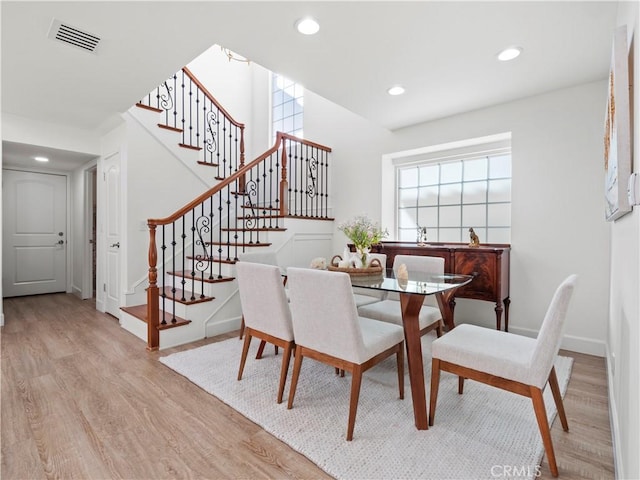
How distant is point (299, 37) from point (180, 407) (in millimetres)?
2514

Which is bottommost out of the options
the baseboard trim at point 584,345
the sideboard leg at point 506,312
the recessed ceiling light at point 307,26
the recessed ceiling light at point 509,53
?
the baseboard trim at point 584,345

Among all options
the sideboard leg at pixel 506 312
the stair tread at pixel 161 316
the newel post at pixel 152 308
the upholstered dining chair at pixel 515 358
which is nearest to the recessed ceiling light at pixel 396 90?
the upholstered dining chair at pixel 515 358

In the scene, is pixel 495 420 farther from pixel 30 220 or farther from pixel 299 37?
pixel 30 220

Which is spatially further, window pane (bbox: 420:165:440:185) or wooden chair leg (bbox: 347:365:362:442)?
window pane (bbox: 420:165:440:185)

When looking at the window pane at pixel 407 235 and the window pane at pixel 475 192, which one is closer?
the window pane at pixel 475 192

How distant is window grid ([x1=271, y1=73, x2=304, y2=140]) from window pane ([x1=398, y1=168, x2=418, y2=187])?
1863mm

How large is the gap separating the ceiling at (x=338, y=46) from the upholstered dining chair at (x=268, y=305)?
155 cm

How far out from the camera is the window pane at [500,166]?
3.53 m

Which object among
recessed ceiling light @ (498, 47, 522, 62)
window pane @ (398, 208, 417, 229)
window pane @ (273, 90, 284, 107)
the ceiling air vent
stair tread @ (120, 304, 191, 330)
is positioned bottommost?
stair tread @ (120, 304, 191, 330)

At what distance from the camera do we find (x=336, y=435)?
172cm

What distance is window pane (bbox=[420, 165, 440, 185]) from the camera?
4043 millimetres

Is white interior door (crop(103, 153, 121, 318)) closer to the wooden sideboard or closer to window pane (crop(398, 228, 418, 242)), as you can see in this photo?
window pane (crop(398, 228, 418, 242))

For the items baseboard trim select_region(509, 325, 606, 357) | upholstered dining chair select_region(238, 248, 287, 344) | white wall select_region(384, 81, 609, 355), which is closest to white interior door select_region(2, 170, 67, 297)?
upholstered dining chair select_region(238, 248, 287, 344)

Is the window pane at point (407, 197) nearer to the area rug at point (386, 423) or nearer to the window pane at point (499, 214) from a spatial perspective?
the window pane at point (499, 214)
